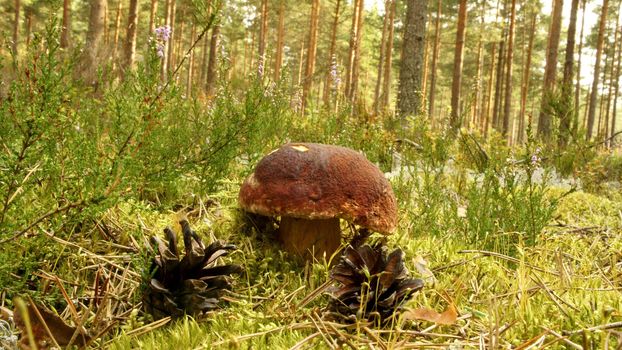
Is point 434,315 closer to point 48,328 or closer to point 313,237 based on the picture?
point 313,237

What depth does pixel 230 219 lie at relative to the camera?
2.32 m

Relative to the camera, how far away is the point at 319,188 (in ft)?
6.09

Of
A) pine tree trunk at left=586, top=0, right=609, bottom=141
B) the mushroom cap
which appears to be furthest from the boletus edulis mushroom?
pine tree trunk at left=586, top=0, right=609, bottom=141

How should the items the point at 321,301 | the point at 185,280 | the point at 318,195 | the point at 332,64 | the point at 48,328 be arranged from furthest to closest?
the point at 332,64 → the point at 318,195 → the point at 321,301 → the point at 185,280 → the point at 48,328

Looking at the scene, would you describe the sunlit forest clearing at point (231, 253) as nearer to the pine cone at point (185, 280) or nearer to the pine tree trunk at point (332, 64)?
the pine cone at point (185, 280)

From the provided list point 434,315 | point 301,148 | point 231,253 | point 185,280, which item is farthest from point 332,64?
point 434,315

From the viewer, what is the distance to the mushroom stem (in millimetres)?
2041

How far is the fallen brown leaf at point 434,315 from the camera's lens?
136cm

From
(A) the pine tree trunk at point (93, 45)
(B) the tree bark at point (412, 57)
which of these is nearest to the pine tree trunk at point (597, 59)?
(B) the tree bark at point (412, 57)

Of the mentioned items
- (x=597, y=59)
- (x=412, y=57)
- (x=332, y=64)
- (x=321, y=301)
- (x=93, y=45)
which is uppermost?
(x=597, y=59)

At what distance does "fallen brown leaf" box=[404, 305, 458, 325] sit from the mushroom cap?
562mm

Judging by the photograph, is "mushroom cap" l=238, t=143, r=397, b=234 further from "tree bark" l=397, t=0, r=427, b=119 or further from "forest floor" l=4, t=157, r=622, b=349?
"tree bark" l=397, t=0, r=427, b=119

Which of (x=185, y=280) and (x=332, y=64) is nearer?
(x=185, y=280)

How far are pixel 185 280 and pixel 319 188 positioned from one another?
2.08 feet
